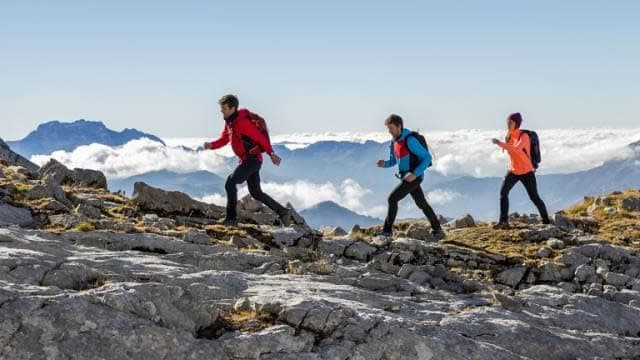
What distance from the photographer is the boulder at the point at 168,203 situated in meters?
22.8

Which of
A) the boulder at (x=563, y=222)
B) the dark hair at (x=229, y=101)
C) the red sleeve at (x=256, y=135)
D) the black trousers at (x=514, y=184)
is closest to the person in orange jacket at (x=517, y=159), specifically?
the black trousers at (x=514, y=184)

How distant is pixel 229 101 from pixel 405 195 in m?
5.37

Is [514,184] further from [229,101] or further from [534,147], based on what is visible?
[229,101]

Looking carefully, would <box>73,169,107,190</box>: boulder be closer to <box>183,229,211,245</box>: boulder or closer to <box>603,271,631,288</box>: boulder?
<box>183,229,211,245</box>: boulder

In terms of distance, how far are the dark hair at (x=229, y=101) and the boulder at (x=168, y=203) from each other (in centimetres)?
431

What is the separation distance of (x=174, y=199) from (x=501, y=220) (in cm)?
1060

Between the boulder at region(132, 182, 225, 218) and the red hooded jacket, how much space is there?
10.7 feet

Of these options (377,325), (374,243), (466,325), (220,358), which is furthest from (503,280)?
(220,358)

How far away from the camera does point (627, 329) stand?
14484 mm

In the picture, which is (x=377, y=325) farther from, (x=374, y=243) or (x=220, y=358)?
(x=374, y=243)

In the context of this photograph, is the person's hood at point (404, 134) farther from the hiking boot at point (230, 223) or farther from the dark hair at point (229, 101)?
the hiking boot at point (230, 223)

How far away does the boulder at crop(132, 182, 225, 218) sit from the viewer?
22.8 metres

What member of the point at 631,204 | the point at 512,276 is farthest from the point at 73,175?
the point at 631,204

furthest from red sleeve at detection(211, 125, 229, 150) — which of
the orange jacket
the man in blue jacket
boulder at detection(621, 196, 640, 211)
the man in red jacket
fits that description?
boulder at detection(621, 196, 640, 211)
